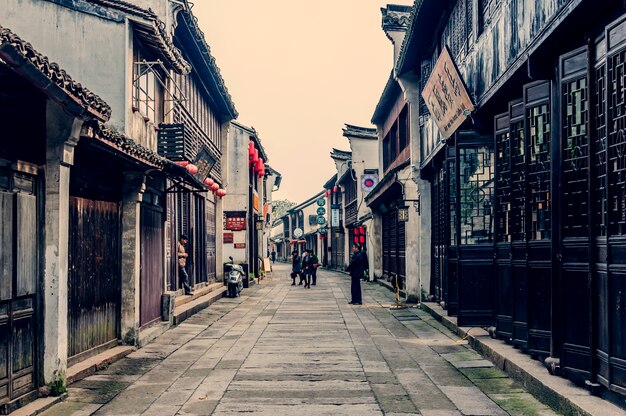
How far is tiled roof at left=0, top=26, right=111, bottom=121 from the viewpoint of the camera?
6.36 meters

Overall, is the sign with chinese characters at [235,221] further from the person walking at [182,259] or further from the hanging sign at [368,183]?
the person walking at [182,259]

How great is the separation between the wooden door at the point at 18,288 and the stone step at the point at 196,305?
828 centimetres

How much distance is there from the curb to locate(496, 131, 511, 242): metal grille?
1742mm

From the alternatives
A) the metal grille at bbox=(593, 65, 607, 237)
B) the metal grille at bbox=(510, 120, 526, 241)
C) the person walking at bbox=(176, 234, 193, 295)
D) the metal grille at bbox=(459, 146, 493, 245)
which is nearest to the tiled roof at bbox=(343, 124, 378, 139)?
the person walking at bbox=(176, 234, 193, 295)

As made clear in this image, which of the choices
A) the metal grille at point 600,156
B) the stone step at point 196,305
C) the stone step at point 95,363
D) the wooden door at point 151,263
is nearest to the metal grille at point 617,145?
the metal grille at point 600,156

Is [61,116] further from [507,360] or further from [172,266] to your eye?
[172,266]

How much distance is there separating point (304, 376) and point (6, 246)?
4.19 meters

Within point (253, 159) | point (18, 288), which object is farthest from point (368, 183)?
→ point (18, 288)

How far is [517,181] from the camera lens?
34.8 feet

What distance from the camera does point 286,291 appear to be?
29750 mm

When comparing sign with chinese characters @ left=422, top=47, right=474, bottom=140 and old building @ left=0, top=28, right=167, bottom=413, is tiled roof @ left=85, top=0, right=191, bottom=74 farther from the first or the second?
sign with chinese characters @ left=422, top=47, right=474, bottom=140

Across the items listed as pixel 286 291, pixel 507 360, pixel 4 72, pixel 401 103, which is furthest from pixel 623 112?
pixel 286 291

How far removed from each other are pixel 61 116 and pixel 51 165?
594 millimetres

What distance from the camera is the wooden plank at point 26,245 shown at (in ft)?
25.7
